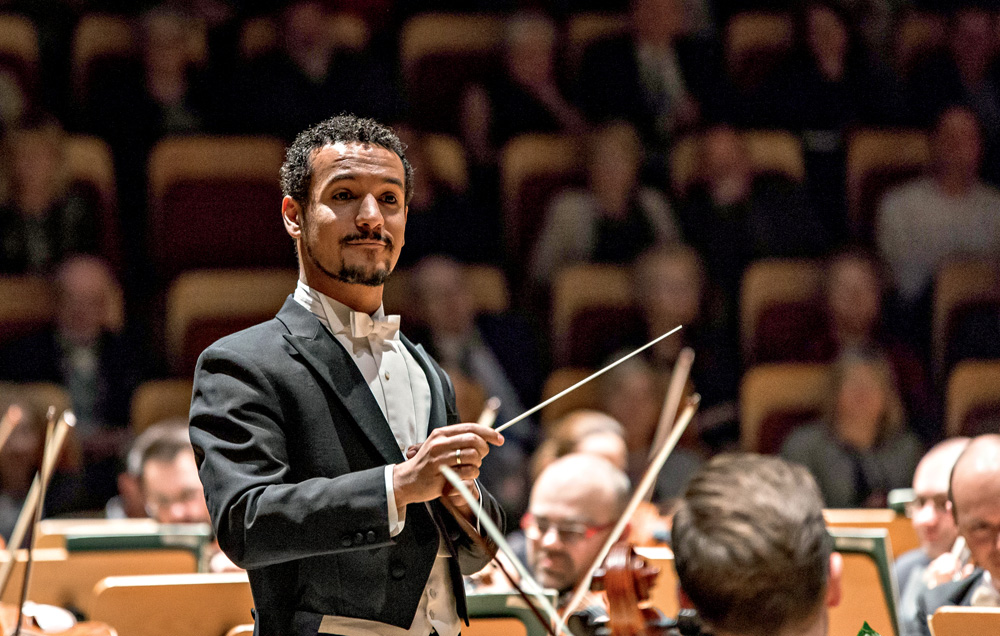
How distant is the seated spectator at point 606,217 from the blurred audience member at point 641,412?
53cm

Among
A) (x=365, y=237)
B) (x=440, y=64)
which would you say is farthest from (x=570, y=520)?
(x=440, y=64)

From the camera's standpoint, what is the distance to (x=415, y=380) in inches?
52.6

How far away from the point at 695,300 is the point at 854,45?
150 cm

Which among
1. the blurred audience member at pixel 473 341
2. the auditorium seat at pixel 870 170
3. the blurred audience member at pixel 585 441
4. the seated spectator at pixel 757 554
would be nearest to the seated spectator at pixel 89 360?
the blurred audience member at pixel 473 341

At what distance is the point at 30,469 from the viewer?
337 centimetres

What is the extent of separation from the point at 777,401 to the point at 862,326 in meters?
0.45

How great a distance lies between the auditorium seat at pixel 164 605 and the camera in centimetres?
178

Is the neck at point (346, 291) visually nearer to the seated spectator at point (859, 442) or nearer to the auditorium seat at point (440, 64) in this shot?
the seated spectator at point (859, 442)

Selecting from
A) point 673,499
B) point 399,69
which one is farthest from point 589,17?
point 673,499

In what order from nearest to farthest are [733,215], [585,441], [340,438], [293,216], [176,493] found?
1. [340,438]
2. [293,216]
3. [176,493]
4. [585,441]
5. [733,215]

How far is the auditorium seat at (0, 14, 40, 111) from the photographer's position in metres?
3.94

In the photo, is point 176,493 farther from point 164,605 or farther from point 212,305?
point 164,605

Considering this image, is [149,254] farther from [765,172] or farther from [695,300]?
[765,172]

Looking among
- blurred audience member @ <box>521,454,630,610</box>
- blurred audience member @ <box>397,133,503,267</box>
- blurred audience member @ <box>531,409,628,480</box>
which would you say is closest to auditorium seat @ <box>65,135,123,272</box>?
blurred audience member @ <box>397,133,503,267</box>
